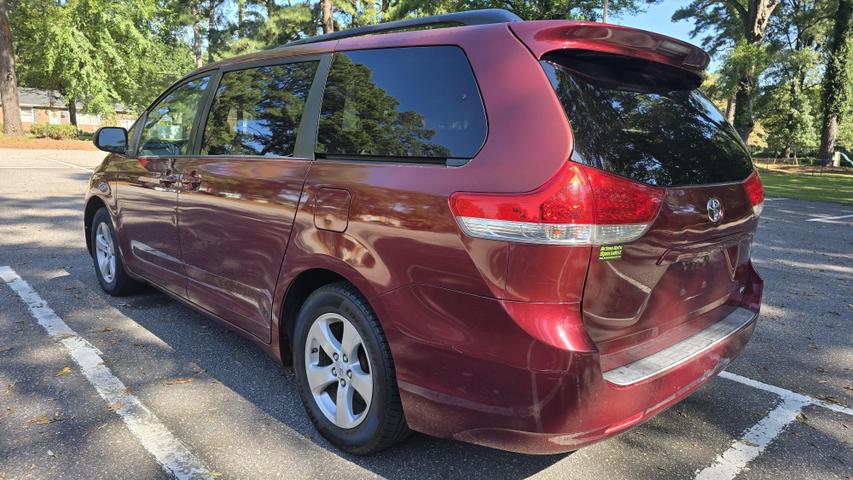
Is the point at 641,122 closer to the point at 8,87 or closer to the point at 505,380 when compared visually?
the point at 505,380

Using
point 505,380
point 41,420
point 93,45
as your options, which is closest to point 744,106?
point 505,380

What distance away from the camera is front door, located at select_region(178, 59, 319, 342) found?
111 inches

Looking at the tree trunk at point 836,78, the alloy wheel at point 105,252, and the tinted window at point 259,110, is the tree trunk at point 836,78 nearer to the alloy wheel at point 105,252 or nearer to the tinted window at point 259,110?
the tinted window at point 259,110

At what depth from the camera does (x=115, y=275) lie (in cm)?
470

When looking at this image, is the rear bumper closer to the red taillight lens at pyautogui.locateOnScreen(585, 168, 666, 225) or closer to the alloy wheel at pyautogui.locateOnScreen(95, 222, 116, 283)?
the red taillight lens at pyautogui.locateOnScreen(585, 168, 666, 225)

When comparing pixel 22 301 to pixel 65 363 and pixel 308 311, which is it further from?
pixel 308 311

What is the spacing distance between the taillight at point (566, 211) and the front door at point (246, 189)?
3.58 ft

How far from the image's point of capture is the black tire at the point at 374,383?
232 cm

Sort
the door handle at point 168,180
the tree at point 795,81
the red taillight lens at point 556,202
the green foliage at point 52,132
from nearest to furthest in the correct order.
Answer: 1. the red taillight lens at point 556,202
2. the door handle at point 168,180
3. the green foliage at point 52,132
4. the tree at point 795,81

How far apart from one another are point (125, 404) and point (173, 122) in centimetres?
200

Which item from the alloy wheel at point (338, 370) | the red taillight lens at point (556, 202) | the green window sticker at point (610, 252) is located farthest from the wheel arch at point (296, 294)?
the green window sticker at point (610, 252)

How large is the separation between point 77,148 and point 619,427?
1240 inches

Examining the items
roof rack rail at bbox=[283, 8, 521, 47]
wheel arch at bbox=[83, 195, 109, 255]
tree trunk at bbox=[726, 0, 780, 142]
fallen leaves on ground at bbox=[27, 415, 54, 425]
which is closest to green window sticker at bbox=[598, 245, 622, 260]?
roof rack rail at bbox=[283, 8, 521, 47]

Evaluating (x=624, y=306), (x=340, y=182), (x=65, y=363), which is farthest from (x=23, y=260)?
(x=624, y=306)
